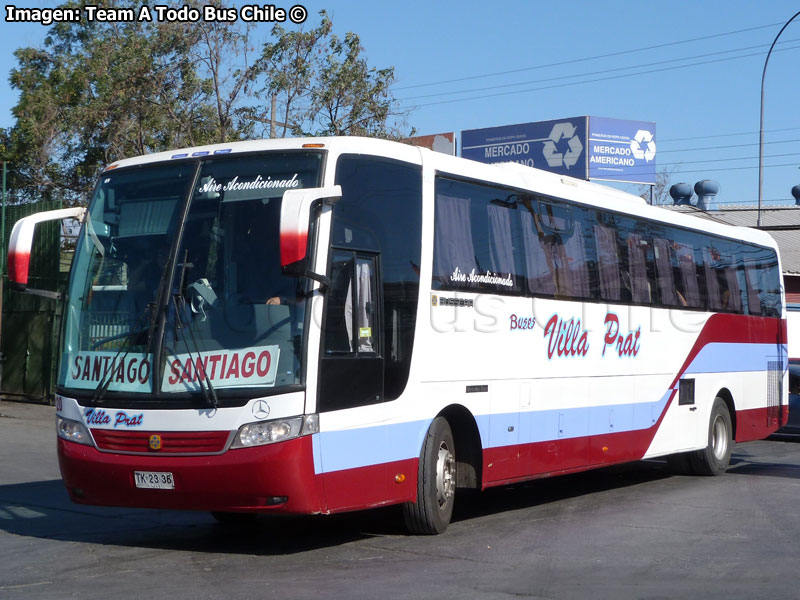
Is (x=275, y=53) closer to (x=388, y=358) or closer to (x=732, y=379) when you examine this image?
(x=732, y=379)

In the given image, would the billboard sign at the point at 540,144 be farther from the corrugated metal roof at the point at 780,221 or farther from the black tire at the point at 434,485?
the black tire at the point at 434,485

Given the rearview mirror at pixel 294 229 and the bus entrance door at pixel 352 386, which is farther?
the bus entrance door at pixel 352 386

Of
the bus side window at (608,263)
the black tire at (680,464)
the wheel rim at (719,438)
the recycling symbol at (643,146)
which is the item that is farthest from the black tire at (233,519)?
the recycling symbol at (643,146)

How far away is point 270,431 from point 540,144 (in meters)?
42.4

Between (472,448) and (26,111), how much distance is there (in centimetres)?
2786

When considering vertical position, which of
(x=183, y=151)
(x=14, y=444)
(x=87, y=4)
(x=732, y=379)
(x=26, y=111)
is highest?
(x=87, y=4)

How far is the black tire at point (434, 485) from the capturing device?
9.44m

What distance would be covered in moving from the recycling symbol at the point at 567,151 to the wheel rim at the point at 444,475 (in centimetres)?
3905

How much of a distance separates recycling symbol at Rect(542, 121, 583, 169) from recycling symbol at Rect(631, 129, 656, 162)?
2.88 m

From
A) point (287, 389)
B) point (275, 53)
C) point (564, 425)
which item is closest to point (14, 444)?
point (564, 425)

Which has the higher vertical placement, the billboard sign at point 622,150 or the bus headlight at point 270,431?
the billboard sign at point 622,150

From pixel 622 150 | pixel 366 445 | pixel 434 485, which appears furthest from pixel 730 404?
pixel 622 150

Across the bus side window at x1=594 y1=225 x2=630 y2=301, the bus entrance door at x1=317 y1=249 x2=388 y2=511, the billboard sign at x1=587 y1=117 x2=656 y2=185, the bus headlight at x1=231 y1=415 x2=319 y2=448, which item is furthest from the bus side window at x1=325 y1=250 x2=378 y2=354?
the billboard sign at x1=587 y1=117 x2=656 y2=185

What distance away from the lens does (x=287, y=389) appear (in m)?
8.16
